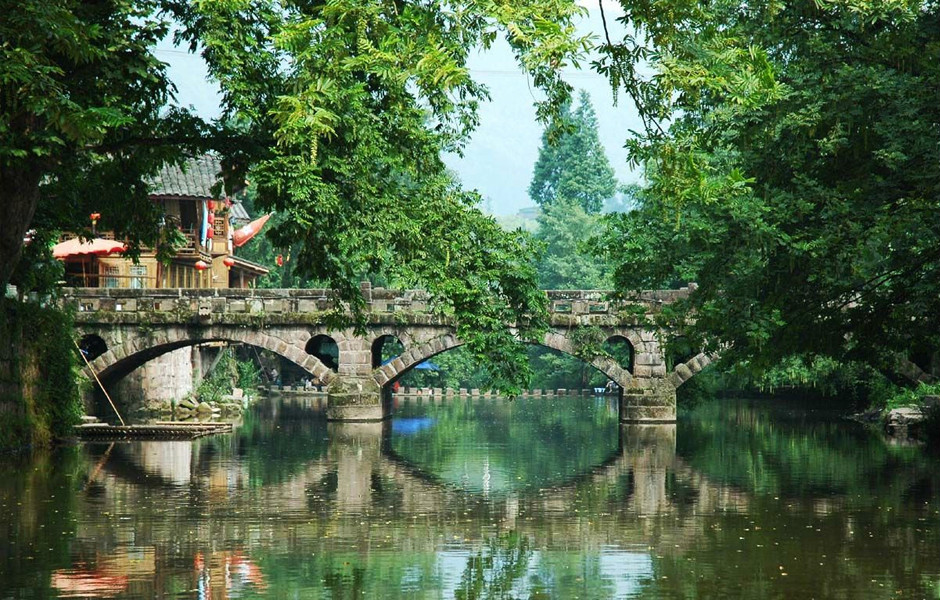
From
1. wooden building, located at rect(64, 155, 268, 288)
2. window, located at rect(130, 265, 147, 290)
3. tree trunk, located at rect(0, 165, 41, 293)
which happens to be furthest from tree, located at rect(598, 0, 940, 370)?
window, located at rect(130, 265, 147, 290)

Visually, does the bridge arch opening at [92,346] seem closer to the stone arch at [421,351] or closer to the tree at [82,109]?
the stone arch at [421,351]

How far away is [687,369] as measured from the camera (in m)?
49.5

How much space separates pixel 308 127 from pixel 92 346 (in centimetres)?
3988

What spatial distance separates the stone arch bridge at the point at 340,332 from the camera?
48.9 metres

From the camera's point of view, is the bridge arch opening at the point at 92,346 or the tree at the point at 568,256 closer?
the bridge arch opening at the point at 92,346

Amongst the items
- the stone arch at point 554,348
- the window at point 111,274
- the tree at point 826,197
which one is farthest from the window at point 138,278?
the tree at point 826,197

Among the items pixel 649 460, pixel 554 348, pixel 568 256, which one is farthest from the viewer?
pixel 568 256

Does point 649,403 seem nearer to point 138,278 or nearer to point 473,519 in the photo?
point 138,278

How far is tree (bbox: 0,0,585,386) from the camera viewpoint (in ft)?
48.1

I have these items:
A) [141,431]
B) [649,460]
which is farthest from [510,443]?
[141,431]

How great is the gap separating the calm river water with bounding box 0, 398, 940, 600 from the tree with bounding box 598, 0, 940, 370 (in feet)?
11.0

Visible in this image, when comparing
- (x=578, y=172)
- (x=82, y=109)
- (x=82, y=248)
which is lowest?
(x=82, y=109)

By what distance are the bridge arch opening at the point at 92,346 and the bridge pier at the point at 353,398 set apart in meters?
9.59

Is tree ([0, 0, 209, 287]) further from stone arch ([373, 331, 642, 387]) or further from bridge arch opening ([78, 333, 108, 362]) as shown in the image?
bridge arch opening ([78, 333, 108, 362])
